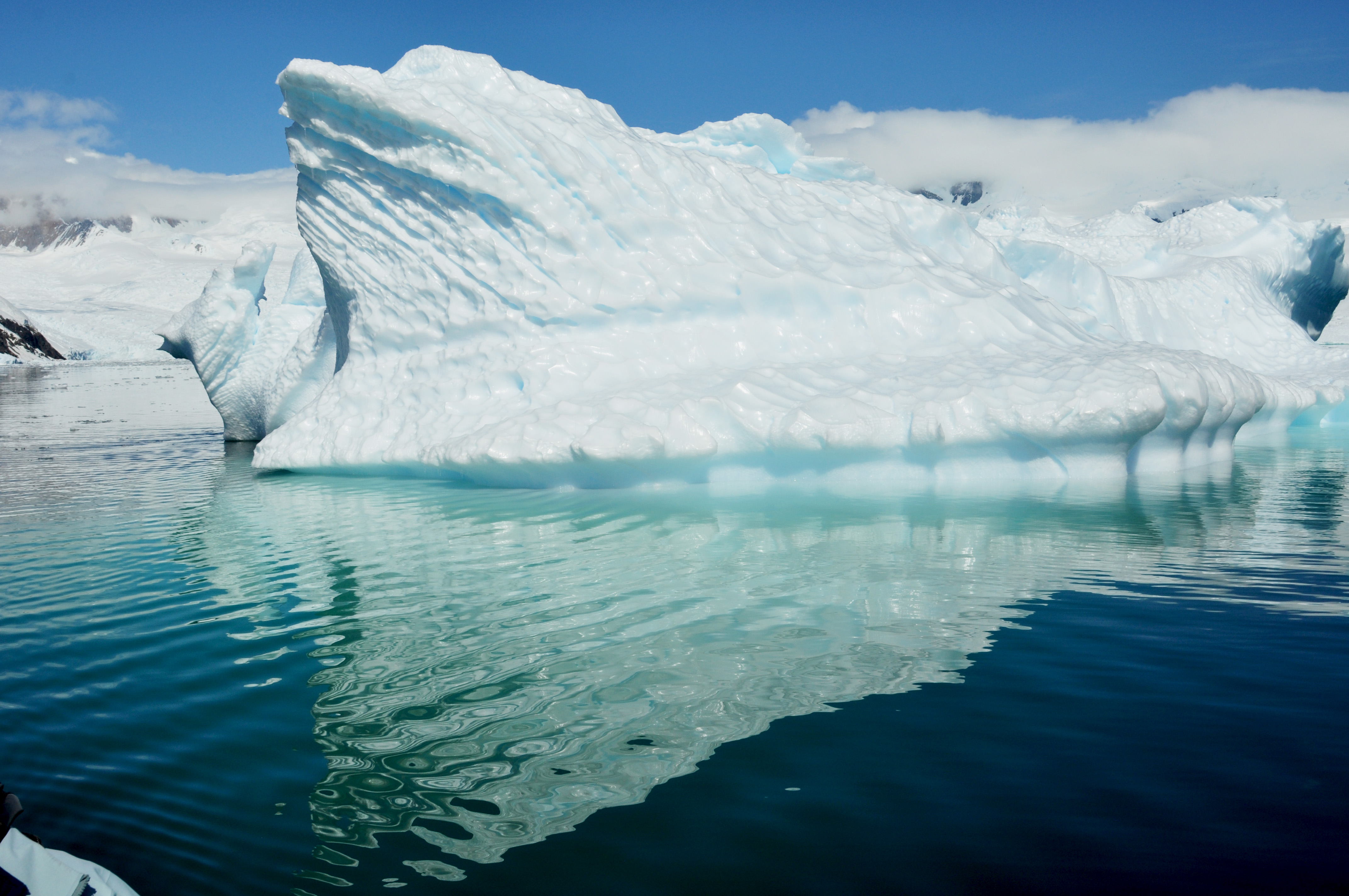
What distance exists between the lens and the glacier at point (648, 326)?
679 cm

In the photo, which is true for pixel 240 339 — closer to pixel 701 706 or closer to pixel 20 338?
pixel 701 706

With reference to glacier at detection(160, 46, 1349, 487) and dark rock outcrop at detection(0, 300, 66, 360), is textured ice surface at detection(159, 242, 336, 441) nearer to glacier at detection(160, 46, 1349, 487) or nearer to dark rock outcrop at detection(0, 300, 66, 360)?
glacier at detection(160, 46, 1349, 487)

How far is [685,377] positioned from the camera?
24.8ft

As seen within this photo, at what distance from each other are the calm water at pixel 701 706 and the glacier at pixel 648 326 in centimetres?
128

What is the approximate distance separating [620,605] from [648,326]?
178 inches

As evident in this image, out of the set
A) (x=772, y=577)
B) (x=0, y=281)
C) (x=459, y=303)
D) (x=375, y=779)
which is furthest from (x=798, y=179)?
(x=0, y=281)

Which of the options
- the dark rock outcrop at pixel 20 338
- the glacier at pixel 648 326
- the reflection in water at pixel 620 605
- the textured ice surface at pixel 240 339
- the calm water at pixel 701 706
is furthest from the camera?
the dark rock outcrop at pixel 20 338

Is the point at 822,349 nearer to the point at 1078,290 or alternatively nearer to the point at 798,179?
the point at 798,179

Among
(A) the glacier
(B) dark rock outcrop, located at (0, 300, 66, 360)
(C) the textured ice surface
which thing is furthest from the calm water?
(B) dark rock outcrop, located at (0, 300, 66, 360)

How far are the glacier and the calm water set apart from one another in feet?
4.21

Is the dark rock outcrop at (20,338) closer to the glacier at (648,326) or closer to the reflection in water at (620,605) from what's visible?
the glacier at (648,326)

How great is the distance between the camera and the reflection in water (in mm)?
2412

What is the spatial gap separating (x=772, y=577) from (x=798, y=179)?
6.53 meters

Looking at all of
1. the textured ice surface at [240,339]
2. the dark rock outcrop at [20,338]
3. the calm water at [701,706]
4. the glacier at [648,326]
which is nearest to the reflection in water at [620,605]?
the calm water at [701,706]
